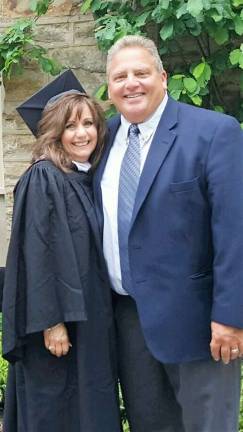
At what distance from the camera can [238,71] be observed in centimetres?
474

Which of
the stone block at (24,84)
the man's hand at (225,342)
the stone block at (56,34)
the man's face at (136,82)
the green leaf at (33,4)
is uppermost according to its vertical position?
the green leaf at (33,4)

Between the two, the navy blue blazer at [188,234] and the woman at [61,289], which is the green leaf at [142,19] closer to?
the woman at [61,289]

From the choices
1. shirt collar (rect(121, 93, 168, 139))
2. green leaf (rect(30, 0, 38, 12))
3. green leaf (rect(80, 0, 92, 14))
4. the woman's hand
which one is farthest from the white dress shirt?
green leaf (rect(30, 0, 38, 12))

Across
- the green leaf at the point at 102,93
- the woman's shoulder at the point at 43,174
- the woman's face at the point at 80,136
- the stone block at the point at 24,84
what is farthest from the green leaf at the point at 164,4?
the woman's shoulder at the point at 43,174

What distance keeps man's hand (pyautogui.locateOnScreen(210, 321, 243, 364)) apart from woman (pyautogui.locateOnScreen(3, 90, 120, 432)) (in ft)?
1.61

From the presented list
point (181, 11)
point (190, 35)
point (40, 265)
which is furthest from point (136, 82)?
point (190, 35)

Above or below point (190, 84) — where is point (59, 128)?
below

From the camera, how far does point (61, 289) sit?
8.65ft

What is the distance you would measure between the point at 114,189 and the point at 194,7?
163cm

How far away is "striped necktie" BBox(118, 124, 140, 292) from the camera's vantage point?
2615 millimetres

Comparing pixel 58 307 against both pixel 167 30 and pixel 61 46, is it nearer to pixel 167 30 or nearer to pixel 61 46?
pixel 167 30

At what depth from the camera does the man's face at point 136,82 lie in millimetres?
2588

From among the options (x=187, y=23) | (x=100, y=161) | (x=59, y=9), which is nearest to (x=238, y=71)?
(x=187, y=23)

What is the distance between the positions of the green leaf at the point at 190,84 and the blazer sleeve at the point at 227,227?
1.93m
